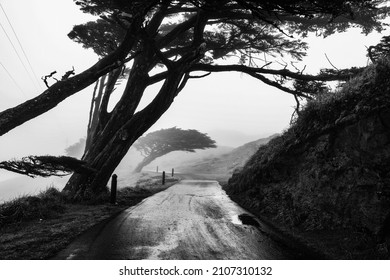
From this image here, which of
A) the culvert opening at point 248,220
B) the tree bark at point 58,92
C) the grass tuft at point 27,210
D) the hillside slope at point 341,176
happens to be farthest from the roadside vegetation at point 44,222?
the hillside slope at point 341,176

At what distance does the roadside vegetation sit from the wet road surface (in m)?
0.35

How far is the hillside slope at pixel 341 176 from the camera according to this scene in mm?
4152

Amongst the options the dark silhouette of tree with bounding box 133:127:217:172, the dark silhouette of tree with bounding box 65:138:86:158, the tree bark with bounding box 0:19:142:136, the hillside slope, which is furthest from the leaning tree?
the dark silhouette of tree with bounding box 65:138:86:158

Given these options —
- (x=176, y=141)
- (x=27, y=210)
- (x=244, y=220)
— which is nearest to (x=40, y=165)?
(x=27, y=210)

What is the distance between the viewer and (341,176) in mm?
5160

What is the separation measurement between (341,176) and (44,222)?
6.23 meters

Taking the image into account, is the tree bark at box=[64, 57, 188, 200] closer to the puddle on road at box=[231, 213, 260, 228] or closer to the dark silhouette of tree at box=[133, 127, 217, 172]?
the puddle on road at box=[231, 213, 260, 228]

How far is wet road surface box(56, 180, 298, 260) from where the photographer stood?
3.84 meters

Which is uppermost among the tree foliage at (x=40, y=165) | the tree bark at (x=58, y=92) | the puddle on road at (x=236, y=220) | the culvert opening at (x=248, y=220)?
→ the tree bark at (x=58, y=92)

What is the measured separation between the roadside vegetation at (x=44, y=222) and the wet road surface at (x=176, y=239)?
0.35 metres

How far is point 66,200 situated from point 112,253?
5348mm

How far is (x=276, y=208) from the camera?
22.2 ft

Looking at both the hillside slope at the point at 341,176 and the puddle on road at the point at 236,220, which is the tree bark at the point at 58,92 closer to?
the puddle on road at the point at 236,220
